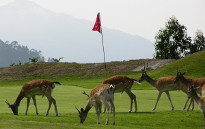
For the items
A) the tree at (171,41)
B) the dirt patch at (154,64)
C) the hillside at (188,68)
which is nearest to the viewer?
the hillside at (188,68)

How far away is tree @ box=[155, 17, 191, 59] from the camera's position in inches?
3467

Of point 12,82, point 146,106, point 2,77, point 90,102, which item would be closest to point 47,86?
point 90,102

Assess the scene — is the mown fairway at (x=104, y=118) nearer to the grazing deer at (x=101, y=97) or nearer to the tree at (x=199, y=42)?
the grazing deer at (x=101, y=97)

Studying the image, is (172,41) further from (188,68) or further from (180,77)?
(180,77)

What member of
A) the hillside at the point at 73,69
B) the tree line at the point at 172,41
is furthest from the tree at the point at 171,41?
the hillside at the point at 73,69

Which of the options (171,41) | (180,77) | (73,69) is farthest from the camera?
(171,41)

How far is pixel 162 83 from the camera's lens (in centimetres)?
2200

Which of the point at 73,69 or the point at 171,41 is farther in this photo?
the point at 171,41

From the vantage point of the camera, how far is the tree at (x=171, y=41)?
88062 mm

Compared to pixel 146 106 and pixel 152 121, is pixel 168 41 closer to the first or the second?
pixel 146 106

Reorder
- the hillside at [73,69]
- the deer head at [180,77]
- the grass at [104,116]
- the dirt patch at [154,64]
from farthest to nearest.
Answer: the hillside at [73,69], the dirt patch at [154,64], the deer head at [180,77], the grass at [104,116]

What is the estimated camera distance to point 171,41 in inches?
3499

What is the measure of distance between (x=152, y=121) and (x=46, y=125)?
5.04 meters

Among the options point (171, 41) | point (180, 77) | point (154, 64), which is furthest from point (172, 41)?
point (180, 77)
